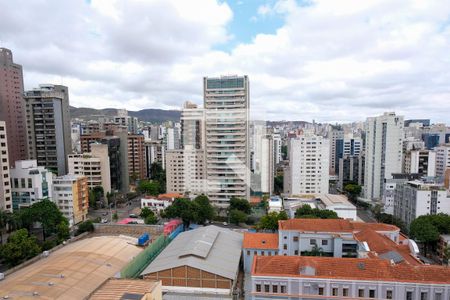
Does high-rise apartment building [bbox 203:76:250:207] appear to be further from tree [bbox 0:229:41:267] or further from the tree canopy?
tree [bbox 0:229:41:267]

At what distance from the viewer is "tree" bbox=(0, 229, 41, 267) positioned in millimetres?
14016

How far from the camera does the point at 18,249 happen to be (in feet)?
46.6

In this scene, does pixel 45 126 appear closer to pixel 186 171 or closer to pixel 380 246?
pixel 186 171

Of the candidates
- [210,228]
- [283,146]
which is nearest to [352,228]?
[210,228]

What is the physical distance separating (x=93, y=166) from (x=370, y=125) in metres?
28.6

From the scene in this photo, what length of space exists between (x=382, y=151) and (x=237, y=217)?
699 inches

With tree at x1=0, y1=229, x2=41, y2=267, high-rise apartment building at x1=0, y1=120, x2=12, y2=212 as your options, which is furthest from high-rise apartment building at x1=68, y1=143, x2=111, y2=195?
tree at x1=0, y1=229, x2=41, y2=267

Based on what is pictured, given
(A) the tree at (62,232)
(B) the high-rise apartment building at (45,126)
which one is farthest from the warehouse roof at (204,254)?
(B) the high-rise apartment building at (45,126)

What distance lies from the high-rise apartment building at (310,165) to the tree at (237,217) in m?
10.2

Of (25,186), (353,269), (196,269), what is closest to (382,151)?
(353,269)

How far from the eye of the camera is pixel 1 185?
800 inches

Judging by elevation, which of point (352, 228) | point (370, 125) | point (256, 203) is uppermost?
point (370, 125)

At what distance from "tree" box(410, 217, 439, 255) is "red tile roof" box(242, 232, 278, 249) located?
8718 mm

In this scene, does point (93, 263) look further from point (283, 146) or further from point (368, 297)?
point (283, 146)
